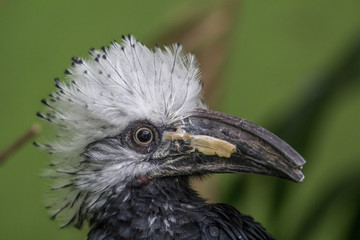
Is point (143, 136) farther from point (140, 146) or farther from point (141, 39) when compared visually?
A: point (141, 39)

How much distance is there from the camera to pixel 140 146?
8.20ft

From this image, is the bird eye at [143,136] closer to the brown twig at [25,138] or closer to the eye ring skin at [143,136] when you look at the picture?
the eye ring skin at [143,136]

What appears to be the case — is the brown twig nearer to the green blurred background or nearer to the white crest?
the white crest

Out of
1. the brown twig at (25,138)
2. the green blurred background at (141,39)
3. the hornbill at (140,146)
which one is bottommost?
the brown twig at (25,138)

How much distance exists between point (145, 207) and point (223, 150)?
0.38 m

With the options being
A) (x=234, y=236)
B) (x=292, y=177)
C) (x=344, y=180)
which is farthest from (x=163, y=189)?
A: (x=344, y=180)

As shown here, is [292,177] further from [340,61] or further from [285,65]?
[285,65]

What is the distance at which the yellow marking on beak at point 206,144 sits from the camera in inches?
92.7

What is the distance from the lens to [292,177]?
2283mm

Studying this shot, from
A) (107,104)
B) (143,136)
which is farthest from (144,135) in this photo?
(107,104)

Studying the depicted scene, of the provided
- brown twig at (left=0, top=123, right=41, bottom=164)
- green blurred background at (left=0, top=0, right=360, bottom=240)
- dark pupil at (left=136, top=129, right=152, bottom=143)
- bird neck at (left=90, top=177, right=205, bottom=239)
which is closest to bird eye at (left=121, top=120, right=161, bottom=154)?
dark pupil at (left=136, top=129, right=152, bottom=143)

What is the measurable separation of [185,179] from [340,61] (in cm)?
119

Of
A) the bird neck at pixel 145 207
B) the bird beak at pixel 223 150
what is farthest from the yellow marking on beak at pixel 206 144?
the bird neck at pixel 145 207

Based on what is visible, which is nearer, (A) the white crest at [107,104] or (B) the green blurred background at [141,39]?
(A) the white crest at [107,104]
